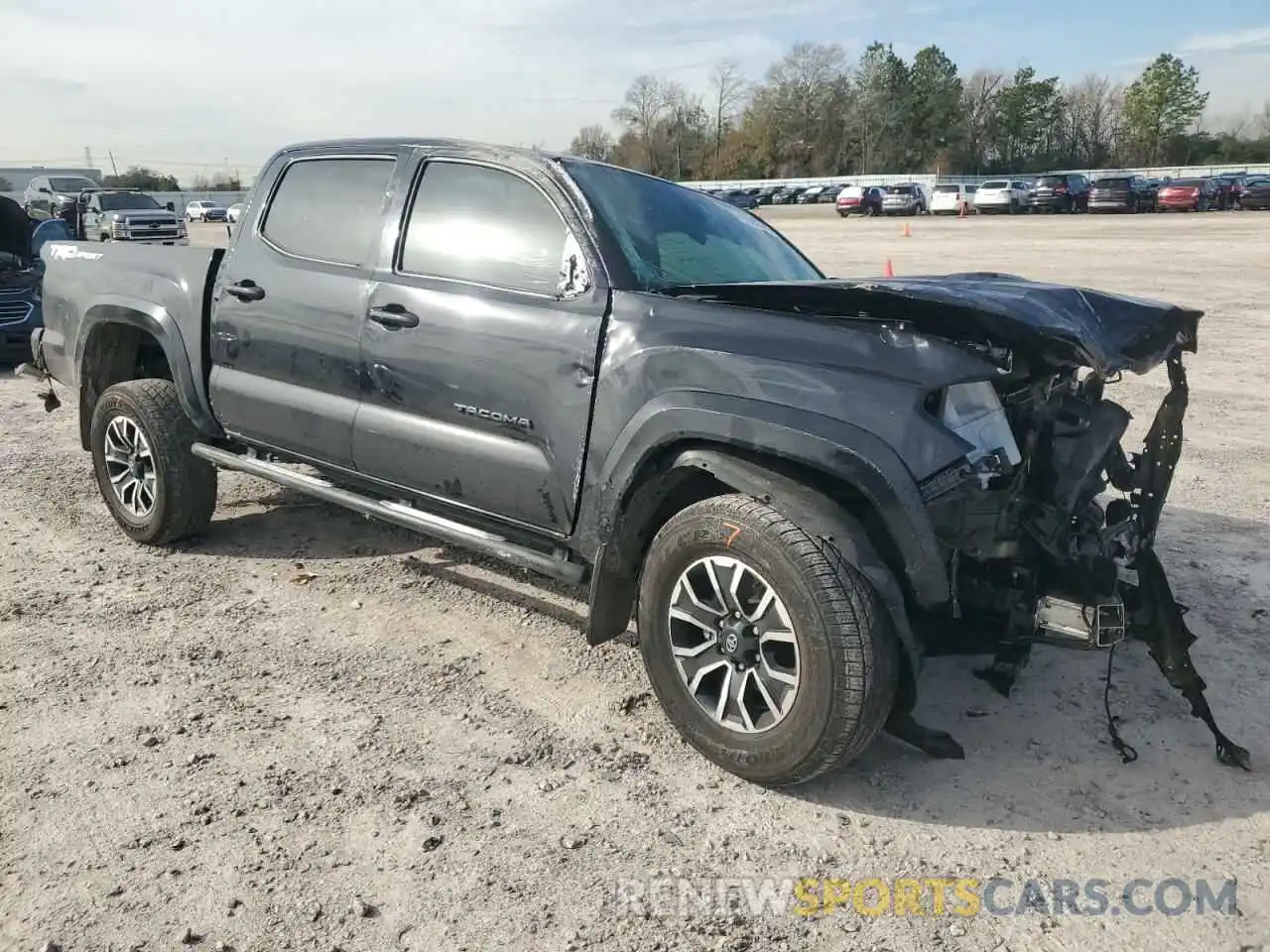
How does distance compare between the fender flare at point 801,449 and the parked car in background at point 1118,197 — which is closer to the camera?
the fender flare at point 801,449

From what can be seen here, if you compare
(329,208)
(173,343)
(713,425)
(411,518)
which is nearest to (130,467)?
(173,343)

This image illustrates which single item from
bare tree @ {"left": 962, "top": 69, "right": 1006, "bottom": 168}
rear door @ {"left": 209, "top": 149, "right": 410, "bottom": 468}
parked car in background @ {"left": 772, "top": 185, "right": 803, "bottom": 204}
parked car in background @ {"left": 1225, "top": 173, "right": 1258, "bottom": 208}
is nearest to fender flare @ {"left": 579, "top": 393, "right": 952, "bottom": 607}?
rear door @ {"left": 209, "top": 149, "right": 410, "bottom": 468}

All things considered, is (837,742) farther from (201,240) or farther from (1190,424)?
(201,240)

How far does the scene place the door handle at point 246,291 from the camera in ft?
14.7

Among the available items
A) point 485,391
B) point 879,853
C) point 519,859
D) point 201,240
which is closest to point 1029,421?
point 879,853

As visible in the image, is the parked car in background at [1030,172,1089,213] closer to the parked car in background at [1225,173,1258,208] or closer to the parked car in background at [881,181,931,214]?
the parked car in background at [881,181,931,214]

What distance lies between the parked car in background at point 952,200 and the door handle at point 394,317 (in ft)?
149

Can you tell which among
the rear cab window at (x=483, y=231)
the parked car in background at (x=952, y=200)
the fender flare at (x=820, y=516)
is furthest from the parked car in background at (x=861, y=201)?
the fender flare at (x=820, y=516)

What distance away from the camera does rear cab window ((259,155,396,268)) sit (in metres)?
4.22

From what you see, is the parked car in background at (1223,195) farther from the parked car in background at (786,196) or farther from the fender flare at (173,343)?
the fender flare at (173,343)

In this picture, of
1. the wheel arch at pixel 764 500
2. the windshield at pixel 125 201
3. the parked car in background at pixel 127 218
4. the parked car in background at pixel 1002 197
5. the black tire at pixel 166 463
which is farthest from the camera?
the parked car in background at pixel 1002 197

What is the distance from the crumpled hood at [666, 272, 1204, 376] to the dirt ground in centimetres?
131

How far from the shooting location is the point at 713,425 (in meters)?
3.05

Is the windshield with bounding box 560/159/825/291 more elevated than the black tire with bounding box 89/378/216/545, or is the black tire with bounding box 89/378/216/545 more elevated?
the windshield with bounding box 560/159/825/291
